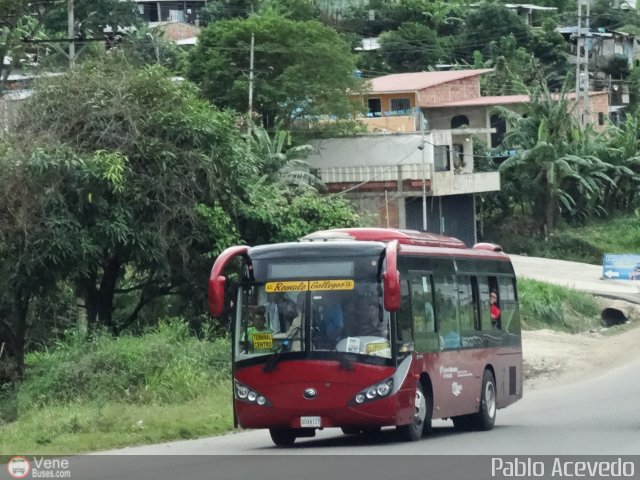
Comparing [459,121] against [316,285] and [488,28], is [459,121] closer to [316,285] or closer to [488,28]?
[488,28]

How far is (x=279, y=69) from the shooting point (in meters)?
46.7

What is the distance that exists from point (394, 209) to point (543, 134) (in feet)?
31.8

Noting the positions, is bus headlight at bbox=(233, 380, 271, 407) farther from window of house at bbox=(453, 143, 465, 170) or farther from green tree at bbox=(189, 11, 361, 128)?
window of house at bbox=(453, 143, 465, 170)

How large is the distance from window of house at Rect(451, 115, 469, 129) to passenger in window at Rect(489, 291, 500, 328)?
41.4 meters

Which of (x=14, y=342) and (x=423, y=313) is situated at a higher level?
(x=423, y=313)

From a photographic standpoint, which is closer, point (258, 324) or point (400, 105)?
point (258, 324)

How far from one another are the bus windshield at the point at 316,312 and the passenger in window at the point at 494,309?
14.6 feet

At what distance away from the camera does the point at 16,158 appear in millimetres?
22531

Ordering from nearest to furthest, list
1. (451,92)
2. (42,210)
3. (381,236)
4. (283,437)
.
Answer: (283,437)
(381,236)
(42,210)
(451,92)

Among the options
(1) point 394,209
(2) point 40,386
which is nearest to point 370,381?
(2) point 40,386

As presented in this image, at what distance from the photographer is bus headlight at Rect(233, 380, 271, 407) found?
1408 centimetres

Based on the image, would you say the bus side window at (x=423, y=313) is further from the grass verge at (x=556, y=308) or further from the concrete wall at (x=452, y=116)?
the concrete wall at (x=452, y=116)

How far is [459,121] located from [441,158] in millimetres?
12117

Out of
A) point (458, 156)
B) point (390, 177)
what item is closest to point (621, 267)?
point (390, 177)
